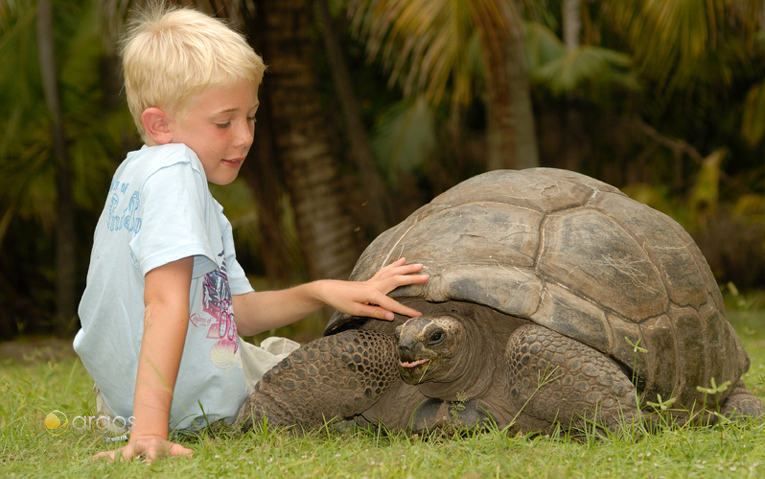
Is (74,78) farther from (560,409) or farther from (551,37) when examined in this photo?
(560,409)

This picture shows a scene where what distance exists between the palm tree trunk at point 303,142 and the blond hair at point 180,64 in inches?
142

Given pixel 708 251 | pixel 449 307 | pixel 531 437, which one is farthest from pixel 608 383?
pixel 708 251

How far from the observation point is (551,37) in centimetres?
1249

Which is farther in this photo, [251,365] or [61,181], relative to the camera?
[61,181]

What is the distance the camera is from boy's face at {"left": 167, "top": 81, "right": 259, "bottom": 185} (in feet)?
6.95

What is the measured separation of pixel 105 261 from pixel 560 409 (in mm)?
1412

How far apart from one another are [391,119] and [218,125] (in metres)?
9.13

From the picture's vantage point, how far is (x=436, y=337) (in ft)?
7.05

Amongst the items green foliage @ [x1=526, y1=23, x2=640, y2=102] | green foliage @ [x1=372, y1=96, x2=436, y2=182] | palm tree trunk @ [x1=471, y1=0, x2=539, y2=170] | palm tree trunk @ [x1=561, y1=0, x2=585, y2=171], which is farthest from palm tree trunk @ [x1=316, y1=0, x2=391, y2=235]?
palm tree trunk @ [x1=561, y1=0, x2=585, y2=171]

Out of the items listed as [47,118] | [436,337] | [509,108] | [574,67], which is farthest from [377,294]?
[574,67]

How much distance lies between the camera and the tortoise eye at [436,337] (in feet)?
6.99

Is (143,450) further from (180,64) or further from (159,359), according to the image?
(180,64)

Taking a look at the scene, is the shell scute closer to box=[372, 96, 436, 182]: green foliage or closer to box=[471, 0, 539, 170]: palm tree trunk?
box=[471, 0, 539, 170]: palm tree trunk

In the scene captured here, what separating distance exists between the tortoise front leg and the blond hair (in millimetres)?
840
